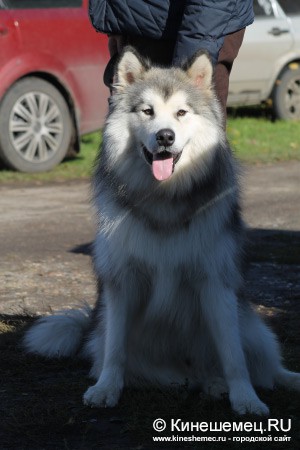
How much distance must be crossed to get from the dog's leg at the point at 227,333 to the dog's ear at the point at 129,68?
0.99m

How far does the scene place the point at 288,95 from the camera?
15.5 meters

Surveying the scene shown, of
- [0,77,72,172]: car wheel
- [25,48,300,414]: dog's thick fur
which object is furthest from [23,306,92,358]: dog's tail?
[0,77,72,172]: car wheel

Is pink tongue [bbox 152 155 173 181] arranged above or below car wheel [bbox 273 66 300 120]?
above

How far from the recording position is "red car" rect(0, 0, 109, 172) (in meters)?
11.2

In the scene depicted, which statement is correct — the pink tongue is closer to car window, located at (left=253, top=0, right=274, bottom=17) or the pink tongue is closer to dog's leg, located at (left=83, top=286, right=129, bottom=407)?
dog's leg, located at (left=83, top=286, right=129, bottom=407)

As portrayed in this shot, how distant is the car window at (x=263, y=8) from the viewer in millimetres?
15062

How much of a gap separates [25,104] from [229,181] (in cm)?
691

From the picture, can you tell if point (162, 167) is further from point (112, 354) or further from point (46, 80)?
point (46, 80)

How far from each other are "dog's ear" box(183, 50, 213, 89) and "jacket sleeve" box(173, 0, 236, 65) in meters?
0.30

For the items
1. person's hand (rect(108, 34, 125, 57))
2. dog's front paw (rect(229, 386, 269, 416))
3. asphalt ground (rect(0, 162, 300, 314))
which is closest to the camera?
dog's front paw (rect(229, 386, 269, 416))

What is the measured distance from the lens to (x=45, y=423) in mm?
4480

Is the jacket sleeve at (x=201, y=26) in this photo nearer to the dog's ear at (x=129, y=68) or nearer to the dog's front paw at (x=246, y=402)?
the dog's ear at (x=129, y=68)

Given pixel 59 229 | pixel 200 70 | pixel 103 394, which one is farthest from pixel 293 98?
pixel 103 394

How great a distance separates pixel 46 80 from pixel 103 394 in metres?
7.31
